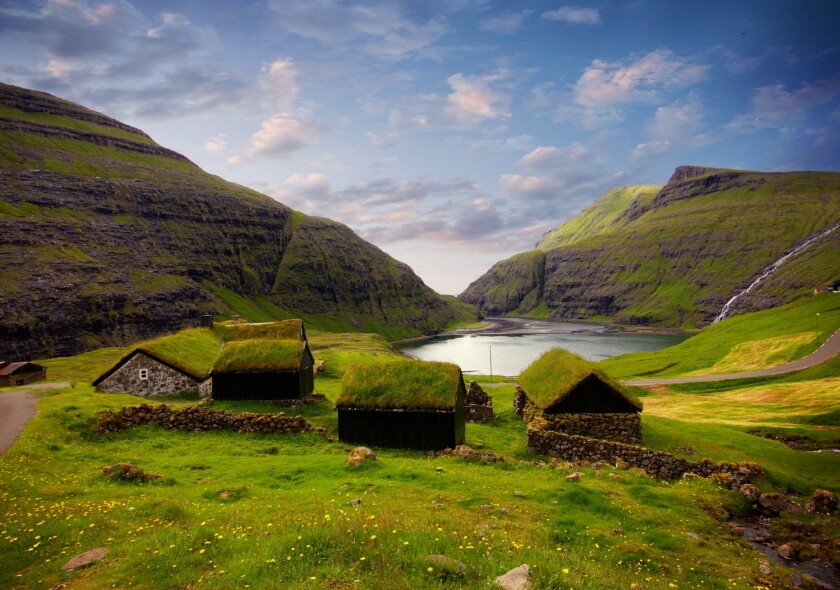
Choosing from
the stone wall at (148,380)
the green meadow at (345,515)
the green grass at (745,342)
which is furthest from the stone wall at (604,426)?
the green grass at (745,342)

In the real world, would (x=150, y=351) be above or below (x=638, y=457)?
above

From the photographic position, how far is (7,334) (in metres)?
140

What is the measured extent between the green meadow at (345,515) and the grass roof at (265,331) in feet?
65.5

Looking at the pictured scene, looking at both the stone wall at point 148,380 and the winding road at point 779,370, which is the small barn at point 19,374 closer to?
the stone wall at point 148,380

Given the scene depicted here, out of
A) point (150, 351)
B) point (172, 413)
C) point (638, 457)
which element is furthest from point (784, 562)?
point (150, 351)

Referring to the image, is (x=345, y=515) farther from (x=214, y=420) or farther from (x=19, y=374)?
(x=19, y=374)

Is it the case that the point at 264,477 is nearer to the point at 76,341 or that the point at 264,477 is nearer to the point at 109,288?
the point at 76,341

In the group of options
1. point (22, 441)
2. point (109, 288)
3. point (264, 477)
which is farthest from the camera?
point (109, 288)

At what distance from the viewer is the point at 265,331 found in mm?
52344

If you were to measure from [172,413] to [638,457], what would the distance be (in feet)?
102

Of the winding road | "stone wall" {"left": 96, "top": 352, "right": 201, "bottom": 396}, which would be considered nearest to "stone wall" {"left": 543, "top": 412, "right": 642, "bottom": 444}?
"stone wall" {"left": 96, "top": 352, "right": 201, "bottom": 396}

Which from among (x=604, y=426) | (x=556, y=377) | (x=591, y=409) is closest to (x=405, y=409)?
(x=556, y=377)

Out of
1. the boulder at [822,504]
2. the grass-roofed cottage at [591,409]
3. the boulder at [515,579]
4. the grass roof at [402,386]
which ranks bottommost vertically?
the boulder at [822,504]

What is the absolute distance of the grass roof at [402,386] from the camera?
1206 inches
